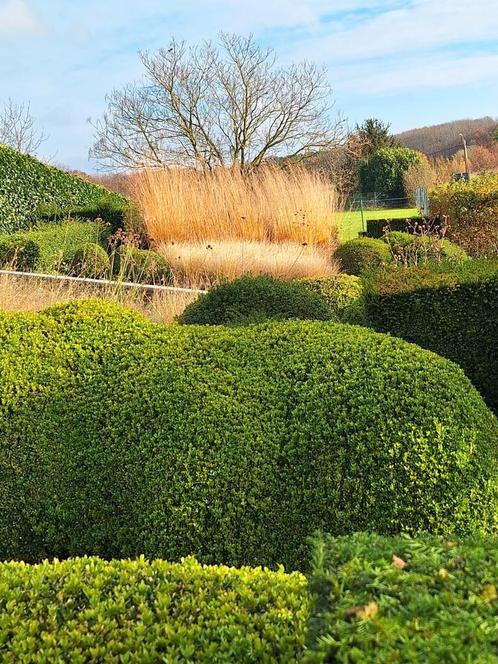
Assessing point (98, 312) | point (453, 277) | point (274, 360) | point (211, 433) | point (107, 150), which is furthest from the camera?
point (107, 150)

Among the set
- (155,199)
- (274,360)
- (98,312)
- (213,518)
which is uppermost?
(155,199)

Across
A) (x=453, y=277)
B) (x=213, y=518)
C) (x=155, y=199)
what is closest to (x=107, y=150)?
(x=155, y=199)

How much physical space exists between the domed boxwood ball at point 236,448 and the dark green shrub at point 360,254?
6.99 metres

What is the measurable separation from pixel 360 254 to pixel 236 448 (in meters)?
7.90

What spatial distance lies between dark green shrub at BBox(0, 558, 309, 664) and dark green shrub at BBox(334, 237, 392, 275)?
26.5ft

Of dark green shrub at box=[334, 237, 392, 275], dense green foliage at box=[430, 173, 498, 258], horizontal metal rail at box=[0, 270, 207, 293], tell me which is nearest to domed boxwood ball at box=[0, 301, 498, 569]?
horizontal metal rail at box=[0, 270, 207, 293]

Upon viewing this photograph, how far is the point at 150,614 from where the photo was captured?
4.80 ft

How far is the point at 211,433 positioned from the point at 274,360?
0.45m

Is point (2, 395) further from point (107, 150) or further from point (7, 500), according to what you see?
→ point (107, 150)

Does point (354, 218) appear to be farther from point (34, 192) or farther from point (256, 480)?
point (256, 480)

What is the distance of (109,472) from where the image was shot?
7.98ft

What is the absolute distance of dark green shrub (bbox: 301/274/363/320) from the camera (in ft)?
20.4

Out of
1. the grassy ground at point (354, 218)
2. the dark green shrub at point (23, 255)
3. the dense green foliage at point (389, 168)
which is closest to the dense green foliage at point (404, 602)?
the dark green shrub at point (23, 255)

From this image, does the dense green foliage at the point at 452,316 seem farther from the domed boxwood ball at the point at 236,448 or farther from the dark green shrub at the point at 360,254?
the dark green shrub at the point at 360,254
